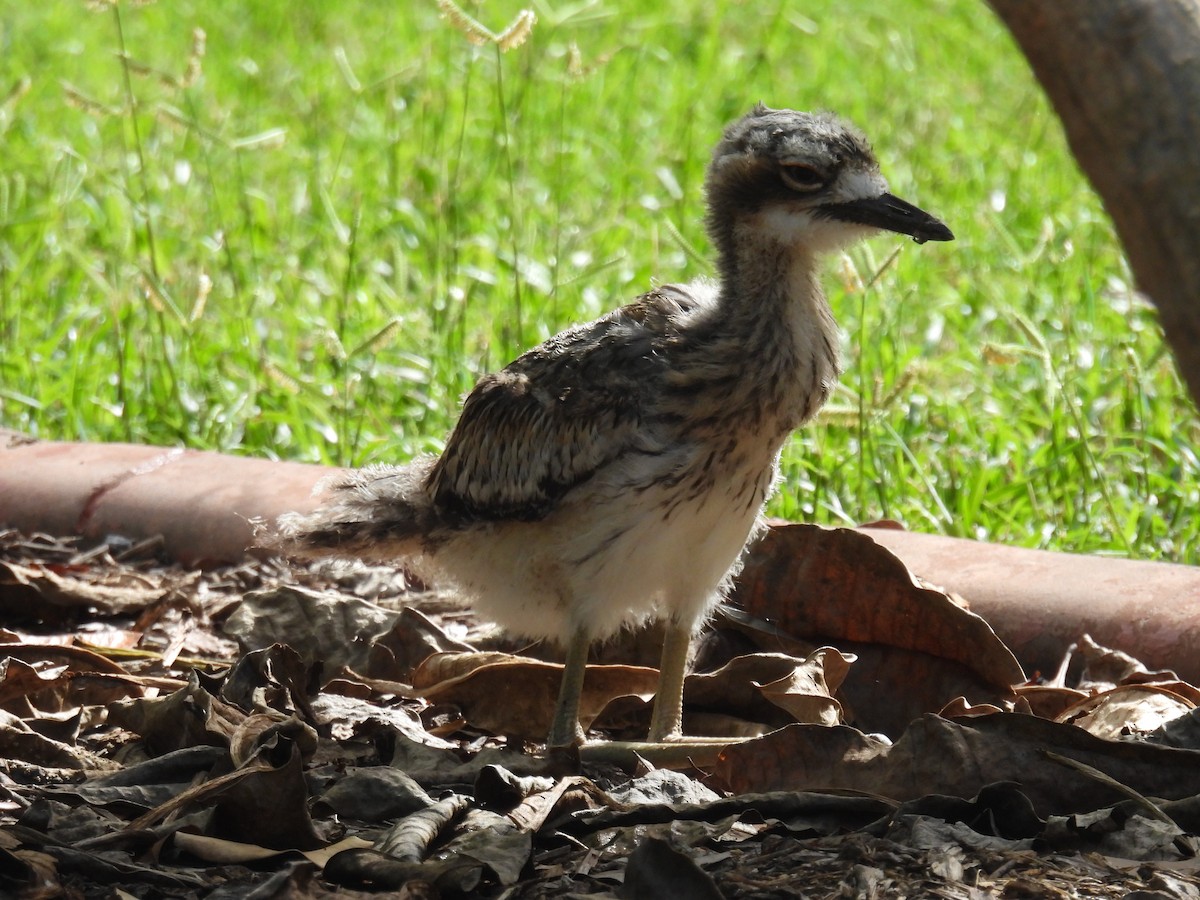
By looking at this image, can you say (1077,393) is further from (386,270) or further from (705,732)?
(386,270)

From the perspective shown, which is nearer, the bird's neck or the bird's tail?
the bird's neck

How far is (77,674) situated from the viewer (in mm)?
3889

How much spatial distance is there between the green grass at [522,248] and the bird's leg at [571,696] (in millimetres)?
1337

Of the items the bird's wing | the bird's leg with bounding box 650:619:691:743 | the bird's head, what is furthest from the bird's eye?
the bird's leg with bounding box 650:619:691:743

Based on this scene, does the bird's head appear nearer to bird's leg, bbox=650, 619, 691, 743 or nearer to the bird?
the bird

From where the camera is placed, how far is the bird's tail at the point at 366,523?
419cm

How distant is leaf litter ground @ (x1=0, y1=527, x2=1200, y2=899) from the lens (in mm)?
2766

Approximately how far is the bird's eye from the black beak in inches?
2.6

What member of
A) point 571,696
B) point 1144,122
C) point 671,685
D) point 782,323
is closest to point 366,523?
point 571,696

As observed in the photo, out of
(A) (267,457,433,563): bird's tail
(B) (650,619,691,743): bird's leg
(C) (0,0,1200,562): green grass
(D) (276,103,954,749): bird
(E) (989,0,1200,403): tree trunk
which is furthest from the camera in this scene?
(C) (0,0,1200,562): green grass

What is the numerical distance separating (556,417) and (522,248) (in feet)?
9.76

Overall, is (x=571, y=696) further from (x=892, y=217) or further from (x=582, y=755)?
(x=892, y=217)

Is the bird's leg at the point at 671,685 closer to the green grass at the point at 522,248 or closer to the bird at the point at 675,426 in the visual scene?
the bird at the point at 675,426

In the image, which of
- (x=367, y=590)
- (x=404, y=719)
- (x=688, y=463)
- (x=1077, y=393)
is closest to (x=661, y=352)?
(x=688, y=463)
